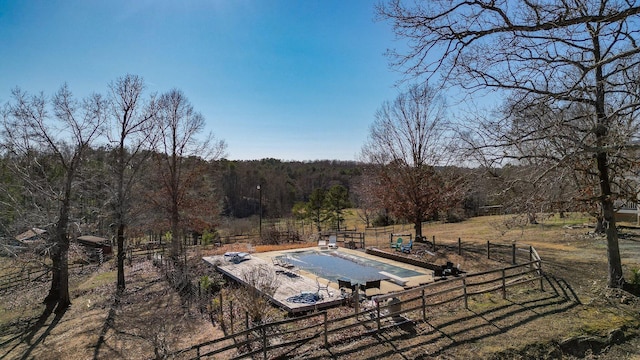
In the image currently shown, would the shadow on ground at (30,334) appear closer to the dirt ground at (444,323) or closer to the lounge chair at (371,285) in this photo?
the dirt ground at (444,323)

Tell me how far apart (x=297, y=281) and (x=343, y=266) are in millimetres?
3618

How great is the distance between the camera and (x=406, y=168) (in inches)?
864

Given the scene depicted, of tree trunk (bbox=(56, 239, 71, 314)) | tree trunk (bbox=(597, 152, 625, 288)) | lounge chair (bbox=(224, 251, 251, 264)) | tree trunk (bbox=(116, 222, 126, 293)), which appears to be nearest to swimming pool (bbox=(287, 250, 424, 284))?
lounge chair (bbox=(224, 251, 251, 264))

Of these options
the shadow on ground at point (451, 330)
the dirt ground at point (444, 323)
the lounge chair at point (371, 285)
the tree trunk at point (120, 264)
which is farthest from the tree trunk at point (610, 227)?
the tree trunk at point (120, 264)

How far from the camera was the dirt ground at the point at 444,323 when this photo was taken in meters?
7.76

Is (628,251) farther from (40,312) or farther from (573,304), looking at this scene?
(40,312)

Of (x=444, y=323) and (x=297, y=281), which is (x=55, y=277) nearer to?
(x=297, y=281)

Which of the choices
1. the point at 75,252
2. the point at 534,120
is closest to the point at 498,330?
the point at 534,120

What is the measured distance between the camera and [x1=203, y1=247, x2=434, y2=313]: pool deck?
11.4 m

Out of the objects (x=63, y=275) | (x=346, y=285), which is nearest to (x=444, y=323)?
(x=346, y=285)

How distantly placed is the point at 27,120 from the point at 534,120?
18.1m

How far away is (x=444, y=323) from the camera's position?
8.88m

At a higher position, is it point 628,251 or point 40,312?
point 628,251

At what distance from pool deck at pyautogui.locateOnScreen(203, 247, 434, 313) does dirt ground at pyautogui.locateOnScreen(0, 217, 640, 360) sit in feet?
3.80
